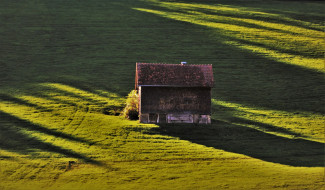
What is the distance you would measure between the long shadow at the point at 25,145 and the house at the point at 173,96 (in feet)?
22.7

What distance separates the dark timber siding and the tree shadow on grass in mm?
5770

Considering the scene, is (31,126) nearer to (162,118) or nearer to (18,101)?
(18,101)

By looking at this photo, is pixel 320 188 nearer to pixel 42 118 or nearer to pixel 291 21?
pixel 42 118

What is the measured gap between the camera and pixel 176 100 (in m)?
30.2

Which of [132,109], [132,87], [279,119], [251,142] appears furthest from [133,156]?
[132,87]

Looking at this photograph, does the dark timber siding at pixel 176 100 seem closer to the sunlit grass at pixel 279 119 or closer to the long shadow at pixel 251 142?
the long shadow at pixel 251 142

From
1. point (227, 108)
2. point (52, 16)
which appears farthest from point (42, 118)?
point (52, 16)

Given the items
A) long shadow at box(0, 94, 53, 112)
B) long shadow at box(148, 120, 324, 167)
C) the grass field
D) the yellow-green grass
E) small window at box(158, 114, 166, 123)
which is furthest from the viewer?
long shadow at box(0, 94, 53, 112)

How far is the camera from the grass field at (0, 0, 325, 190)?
23.0m

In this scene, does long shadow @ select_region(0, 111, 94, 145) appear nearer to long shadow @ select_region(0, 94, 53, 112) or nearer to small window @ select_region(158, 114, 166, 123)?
long shadow @ select_region(0, 94, 53, 112)

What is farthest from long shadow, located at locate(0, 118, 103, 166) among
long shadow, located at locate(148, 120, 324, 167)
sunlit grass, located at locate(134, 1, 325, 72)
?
sunlit grass, located at locate(134, 1, 325, 72)

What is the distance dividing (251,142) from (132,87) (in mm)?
15404

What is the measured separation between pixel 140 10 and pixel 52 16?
1287 centimetres

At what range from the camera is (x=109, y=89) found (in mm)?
38938
